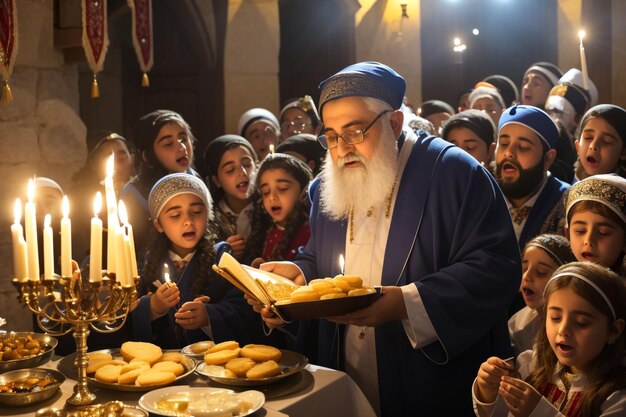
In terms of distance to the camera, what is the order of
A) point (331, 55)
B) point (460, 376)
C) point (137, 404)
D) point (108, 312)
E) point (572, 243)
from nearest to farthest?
1. point (108, 312)
2. point (137, 404)
3. point (460, 376)
4. point (572, 243)
5. point (331, 55)

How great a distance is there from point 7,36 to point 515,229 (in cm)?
391

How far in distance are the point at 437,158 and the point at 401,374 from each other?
947 millimetres

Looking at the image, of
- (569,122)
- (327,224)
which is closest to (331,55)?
(569,122)

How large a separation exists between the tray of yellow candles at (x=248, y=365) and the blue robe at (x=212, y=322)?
706 millimetres

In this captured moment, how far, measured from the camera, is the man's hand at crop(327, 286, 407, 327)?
2862 mm

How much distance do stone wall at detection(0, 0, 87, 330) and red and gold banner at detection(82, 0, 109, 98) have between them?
0.28 m

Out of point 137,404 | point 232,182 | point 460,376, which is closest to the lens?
point 137,404

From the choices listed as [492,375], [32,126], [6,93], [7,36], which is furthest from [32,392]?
[32,126]

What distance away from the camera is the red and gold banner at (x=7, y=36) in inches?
220

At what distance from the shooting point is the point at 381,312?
290cm

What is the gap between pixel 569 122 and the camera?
21.9ft

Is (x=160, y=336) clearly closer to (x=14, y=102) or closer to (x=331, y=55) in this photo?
(x=14, y=102)

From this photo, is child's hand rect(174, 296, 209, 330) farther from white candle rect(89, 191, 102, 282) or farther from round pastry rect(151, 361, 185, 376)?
white candle rect(89, 191, 102, 282)

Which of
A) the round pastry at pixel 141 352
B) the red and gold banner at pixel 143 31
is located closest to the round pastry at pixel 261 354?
the round pastry at pixel 141 352
